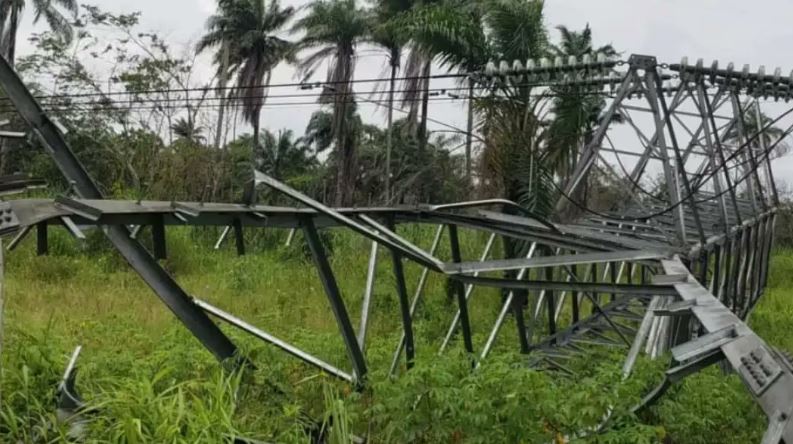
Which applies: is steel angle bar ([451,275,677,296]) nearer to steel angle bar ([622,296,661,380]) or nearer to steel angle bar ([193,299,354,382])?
steel angle bar ([622,296,661,380])

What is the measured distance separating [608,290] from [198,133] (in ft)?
63.9

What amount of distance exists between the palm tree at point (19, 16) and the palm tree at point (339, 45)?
870 centimetres

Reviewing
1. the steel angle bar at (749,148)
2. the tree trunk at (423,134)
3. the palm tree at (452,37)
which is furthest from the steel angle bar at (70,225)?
the tree trunk at (423,134)

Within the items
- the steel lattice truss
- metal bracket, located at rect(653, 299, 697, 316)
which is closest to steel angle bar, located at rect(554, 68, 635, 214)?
the steel lattice truss

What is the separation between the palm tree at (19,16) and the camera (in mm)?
28714

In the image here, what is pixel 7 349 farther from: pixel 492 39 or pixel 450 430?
pixel 492 39

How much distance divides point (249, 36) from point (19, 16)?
925 cm

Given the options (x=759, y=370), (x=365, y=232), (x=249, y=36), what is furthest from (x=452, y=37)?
(x=249, y=36)

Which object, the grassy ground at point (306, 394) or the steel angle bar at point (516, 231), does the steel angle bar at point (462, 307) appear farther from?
the grassy ground at point (306, 394)

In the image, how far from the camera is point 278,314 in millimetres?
10586

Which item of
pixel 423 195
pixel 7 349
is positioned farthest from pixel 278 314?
pixel 423 195

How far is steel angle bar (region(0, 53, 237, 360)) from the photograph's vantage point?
3.76m

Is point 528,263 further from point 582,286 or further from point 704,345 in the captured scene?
point 704,345

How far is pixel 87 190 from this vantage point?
4117 millimetres
